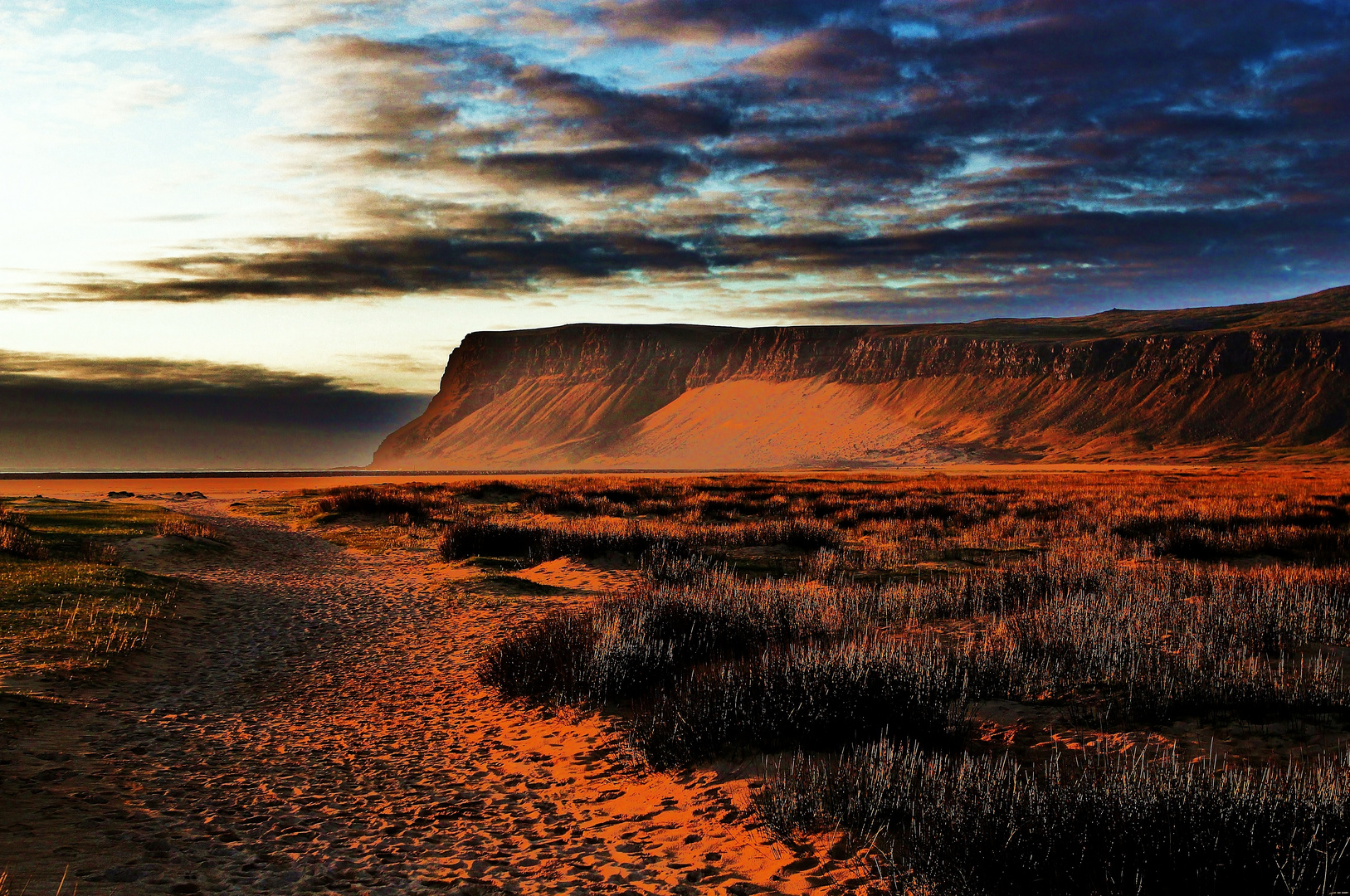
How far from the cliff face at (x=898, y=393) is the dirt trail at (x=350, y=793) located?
10505cm

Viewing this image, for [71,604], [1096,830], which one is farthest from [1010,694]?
[71,604]

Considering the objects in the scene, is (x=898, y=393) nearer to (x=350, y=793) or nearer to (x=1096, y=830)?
(x=350, y=793)

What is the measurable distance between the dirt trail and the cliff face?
10505 cm

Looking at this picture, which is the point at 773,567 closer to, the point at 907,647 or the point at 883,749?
the point at 907,647

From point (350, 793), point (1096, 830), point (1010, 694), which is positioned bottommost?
point (350, 793)

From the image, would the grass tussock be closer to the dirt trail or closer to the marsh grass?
the dirt trail

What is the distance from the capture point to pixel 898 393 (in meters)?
136

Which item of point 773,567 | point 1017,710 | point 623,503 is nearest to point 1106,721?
point 1017,710

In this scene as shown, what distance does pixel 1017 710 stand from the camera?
7.07 metres

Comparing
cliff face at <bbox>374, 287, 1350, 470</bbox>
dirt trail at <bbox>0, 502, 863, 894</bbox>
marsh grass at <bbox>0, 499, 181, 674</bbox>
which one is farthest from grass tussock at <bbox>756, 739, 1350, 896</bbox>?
cliff face at <bbox>374, 287, 1350, 470</bbox>

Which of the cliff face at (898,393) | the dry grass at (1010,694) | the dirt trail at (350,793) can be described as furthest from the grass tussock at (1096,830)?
the cliff face at (898,393)

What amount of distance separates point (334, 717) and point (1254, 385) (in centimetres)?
13905

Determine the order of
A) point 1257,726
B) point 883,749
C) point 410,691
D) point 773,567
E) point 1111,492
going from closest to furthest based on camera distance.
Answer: point 883,749 < point 1257,726 < point 410,691 < point 773,567 < point 1111,492

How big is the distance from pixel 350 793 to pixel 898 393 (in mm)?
135703
